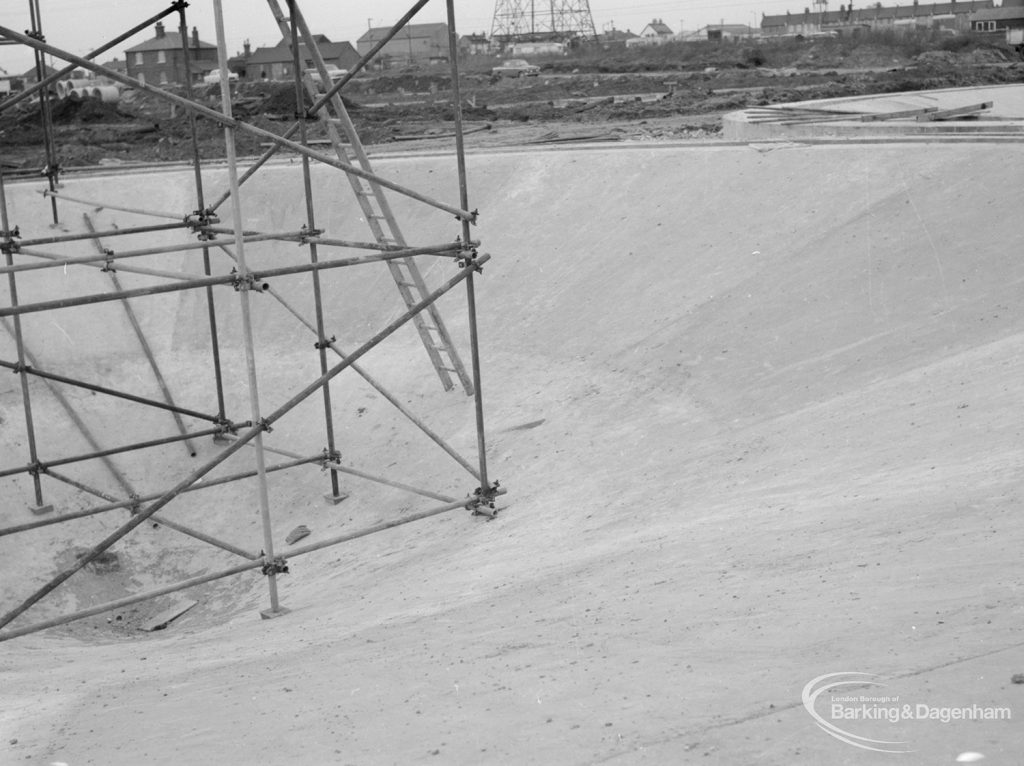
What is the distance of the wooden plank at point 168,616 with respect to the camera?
34.2 feet

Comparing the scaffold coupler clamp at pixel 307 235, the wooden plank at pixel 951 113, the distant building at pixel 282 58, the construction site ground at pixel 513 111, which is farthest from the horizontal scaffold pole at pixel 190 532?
the distant building at pixel 282 58

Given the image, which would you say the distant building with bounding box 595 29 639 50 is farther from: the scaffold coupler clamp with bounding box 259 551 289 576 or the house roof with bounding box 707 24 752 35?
the scaffold coupler clamp with bounding box 259 551 289 576

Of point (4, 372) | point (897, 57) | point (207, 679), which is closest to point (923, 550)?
point (207, 679)

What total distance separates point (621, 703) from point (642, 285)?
872 centimetres

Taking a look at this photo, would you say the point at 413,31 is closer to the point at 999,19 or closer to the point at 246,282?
the point at 999,19

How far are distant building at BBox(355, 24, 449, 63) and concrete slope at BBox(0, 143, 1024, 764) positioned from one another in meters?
68.0

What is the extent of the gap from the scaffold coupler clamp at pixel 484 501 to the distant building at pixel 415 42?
72868 millimetres

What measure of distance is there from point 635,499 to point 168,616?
4.47 metres

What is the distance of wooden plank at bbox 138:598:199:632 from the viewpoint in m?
10.4

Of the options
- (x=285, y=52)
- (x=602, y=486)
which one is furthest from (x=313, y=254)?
(x=285, y=52)

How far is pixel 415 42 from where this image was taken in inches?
3553

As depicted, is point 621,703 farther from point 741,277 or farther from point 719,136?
point 719,136

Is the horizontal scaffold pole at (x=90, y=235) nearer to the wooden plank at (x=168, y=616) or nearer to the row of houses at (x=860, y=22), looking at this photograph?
the wooden plank at (x=168, y=616)

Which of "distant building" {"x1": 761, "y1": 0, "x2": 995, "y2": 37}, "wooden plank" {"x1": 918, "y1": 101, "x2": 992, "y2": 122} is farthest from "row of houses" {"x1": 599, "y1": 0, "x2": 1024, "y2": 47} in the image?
"wooden plank" {"x1": 918, "y1": 101, "x2": 992, "y2": 122}
